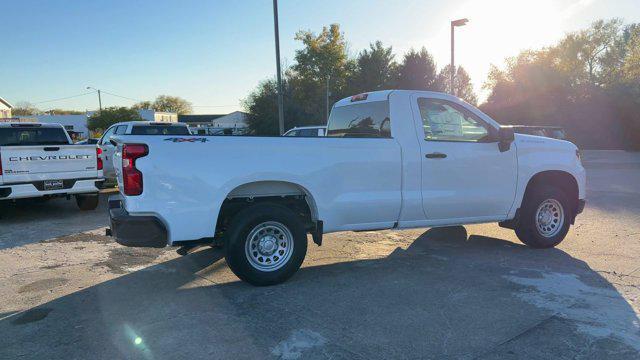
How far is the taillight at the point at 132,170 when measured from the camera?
→ 174 inches

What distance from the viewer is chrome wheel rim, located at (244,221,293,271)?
16.3 feet

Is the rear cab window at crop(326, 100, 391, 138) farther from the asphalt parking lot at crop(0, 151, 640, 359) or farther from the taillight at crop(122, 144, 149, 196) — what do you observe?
the taillight at crop(122, 144, 149, 196)

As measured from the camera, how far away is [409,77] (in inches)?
1694

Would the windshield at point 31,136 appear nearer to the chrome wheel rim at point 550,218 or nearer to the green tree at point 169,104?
the chrome wheel rim at point 550,218

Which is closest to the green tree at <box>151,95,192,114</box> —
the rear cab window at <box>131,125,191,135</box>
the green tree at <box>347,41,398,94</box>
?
the green tree at <box>347,41,398,94</box>

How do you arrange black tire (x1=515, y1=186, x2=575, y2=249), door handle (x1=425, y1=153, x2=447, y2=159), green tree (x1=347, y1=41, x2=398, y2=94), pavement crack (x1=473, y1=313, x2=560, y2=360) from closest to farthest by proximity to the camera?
pavement crack (x1=473, y1=313, x2=560, y2=360), door handle (x1=425, y1=153, x2=447, y2=159), black tire (x1=515, y1=186, x2=575, y2=249), green tree (x1=347, y1=41, x2=398, y2=94)

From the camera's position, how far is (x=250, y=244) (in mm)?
4953

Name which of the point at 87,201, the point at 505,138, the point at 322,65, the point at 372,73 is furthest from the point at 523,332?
the point at 372,73

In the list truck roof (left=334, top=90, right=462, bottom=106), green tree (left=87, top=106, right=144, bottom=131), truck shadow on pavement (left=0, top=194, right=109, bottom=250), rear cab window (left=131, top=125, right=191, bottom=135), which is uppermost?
green tree (left=87, top=106, right=144, bottom=131)

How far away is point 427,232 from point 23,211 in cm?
860

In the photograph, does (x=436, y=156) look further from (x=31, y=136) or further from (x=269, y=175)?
(x=31, y=136)

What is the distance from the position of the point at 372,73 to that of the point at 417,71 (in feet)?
14.1

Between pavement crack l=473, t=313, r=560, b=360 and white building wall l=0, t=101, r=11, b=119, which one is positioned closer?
pavement crack l=473, t=313, r=560, b=360

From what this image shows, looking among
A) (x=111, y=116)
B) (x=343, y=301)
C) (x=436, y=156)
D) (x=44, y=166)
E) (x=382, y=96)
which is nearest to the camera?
(x=343, y=301)
